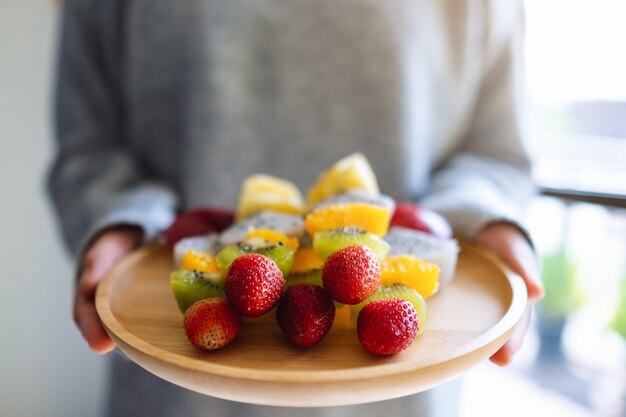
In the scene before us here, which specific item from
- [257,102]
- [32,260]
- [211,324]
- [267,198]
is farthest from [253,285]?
[32,260]

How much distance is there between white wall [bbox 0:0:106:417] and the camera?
1.22 meters

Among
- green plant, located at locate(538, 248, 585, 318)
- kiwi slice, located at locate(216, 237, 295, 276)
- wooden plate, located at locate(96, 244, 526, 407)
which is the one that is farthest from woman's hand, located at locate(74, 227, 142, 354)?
green plant, located at locate(538, 248, 585, 318)

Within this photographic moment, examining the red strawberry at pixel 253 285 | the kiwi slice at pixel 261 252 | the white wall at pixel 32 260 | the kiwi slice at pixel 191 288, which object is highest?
the red strawberry at pixel 253 285

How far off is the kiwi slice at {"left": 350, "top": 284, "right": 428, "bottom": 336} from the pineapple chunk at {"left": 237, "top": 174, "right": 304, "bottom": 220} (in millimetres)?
225

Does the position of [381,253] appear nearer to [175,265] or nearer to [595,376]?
[175,265]

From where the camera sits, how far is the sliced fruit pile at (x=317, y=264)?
0.47 metres

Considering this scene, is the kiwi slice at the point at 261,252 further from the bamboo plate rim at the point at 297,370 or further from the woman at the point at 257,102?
the woman at the point at 257,102

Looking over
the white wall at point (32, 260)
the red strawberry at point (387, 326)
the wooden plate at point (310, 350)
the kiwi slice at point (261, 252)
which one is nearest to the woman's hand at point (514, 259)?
the wooden plate at point (310, 350)

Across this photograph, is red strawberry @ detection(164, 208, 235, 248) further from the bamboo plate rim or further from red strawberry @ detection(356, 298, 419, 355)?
red strawberry @ detection(356, 298, 419, 355)

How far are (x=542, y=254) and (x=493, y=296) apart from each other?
3.99ft

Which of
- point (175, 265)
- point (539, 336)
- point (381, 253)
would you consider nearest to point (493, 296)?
point (381, 253)

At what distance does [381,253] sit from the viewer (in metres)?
0.57

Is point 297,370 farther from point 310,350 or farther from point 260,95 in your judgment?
point 260,95

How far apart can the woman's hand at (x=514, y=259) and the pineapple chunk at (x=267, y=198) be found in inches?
10.2
